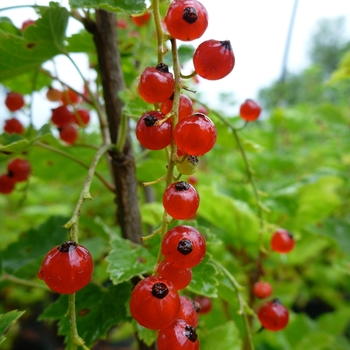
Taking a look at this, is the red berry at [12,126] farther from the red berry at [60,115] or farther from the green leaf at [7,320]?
the green leaf at [7,320]

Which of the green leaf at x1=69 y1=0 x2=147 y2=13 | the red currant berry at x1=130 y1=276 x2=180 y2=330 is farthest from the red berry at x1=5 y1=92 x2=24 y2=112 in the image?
the red currant berry at x1=130 y1=276 x2=180 y2=330

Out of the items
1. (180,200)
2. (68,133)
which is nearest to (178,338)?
(180,200)

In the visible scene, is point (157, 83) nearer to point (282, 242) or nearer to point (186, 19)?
point (186, 19)

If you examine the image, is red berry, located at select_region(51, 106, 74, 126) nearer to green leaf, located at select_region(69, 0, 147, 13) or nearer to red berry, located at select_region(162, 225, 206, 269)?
green leaf, located at select_region(69, 0, 147, 13)

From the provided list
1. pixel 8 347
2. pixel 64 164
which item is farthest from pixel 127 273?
pixel 8 347

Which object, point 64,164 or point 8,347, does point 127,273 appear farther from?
point 8,347
